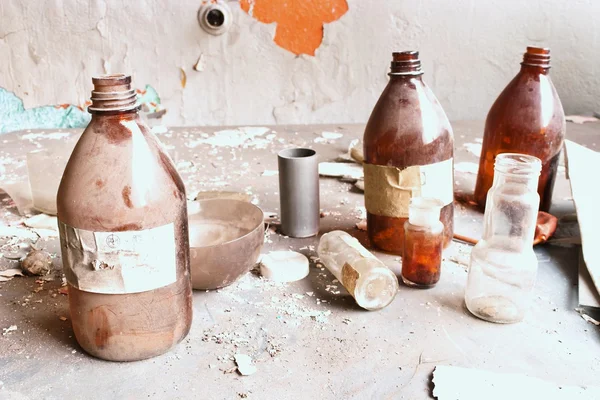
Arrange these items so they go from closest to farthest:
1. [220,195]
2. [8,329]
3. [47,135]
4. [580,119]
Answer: [8,329] → [220,195] → [47,135] → [580,119]

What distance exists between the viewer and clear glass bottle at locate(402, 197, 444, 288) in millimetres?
1238

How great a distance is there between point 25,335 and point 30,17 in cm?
254

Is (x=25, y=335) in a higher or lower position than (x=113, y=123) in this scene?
lower

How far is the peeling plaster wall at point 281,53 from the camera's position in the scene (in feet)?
10.2

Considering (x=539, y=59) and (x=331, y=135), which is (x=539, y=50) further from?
(x=331, y=135)

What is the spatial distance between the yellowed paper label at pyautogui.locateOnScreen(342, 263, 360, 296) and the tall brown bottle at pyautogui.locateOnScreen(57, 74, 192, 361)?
391 millimetres

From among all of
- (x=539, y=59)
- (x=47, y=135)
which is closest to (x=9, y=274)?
(x=539, y=59)

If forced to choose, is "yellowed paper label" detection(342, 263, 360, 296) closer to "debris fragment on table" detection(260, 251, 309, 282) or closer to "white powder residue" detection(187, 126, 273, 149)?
"debris fragment on table" detection(260, 251, 309, 282)

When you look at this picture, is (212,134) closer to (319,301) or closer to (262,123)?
(262,123)

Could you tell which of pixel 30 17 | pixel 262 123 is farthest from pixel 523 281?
pixel 30 17

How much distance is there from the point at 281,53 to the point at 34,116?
1505mm

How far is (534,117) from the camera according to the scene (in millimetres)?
1568

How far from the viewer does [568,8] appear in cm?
314

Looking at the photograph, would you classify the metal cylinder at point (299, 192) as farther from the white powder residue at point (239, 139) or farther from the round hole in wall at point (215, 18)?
the round hole in wall at point (215, 18)
